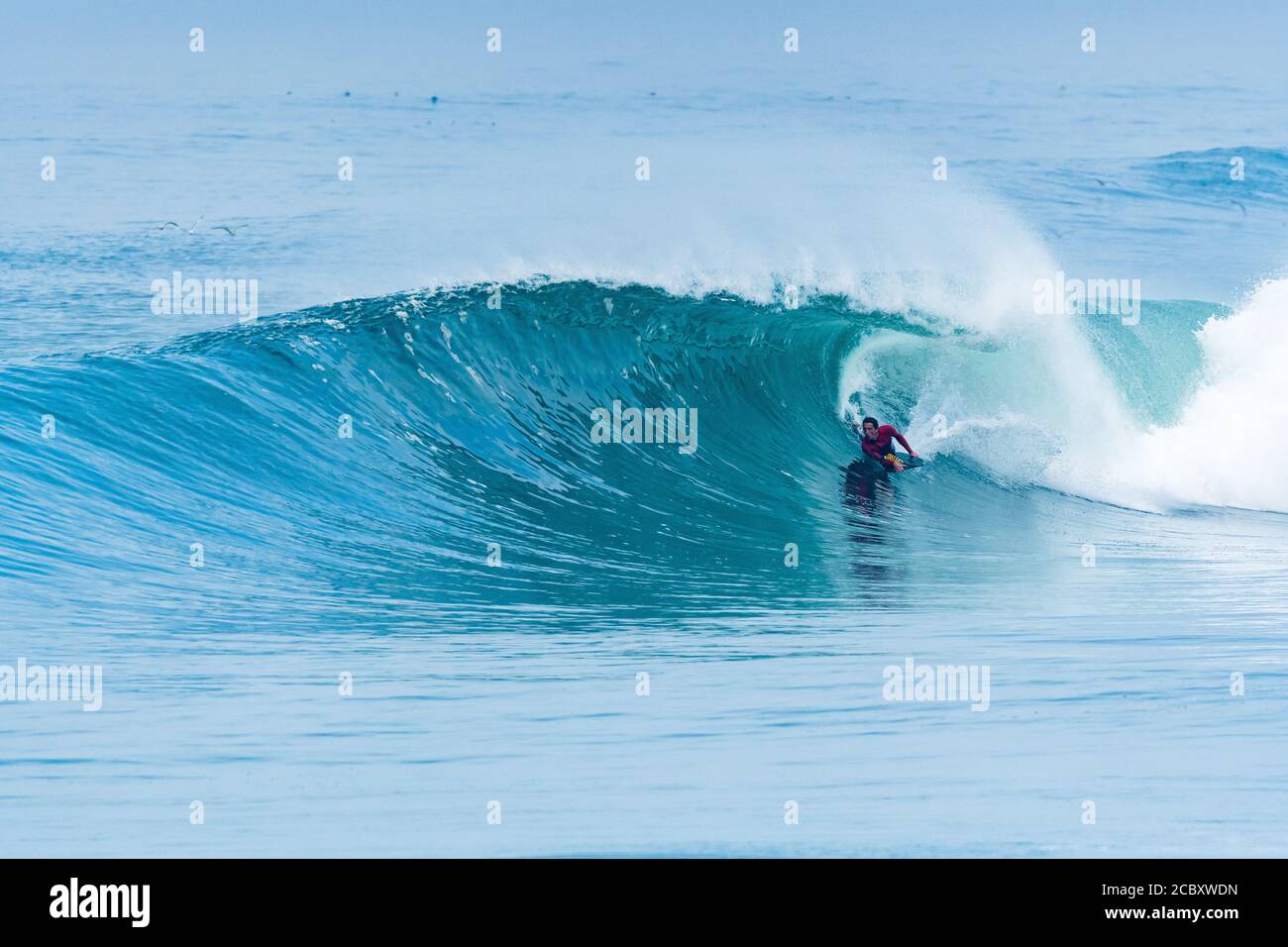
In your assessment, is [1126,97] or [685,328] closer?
[685,328]

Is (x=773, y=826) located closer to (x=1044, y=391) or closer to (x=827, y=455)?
(x=827, y=455)

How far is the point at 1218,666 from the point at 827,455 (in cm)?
634

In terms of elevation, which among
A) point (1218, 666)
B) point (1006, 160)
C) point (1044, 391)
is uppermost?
point (1006, 160)

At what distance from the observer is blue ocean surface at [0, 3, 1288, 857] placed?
6.59 metres

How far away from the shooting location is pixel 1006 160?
4738 cm

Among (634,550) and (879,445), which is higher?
(879,445)

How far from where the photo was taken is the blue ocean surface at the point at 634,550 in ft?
21.6

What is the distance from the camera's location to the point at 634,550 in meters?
11.6

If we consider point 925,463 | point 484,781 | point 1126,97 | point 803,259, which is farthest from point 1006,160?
point 484,781

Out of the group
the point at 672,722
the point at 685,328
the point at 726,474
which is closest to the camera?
the point at 672,722

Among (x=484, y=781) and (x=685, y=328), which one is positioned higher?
(x=685, y=328)

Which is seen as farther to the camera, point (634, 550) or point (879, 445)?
point (879, 445)

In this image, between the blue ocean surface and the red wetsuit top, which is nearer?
the blue ocean surface

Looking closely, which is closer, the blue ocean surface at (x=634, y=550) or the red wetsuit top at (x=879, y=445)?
the blue ocean surface at (x=634, y=550)
